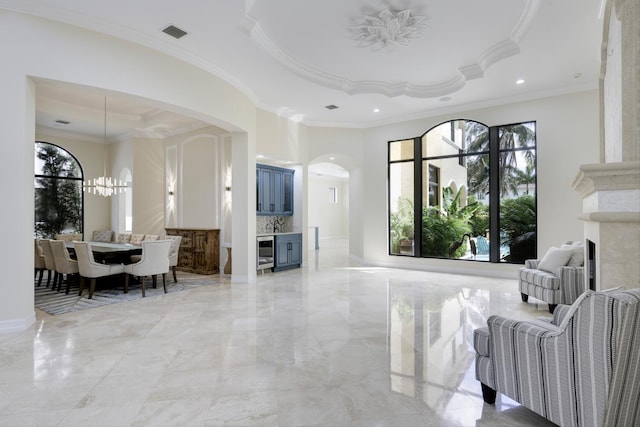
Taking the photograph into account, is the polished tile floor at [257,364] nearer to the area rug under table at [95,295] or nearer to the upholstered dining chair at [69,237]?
the area rug under table at [95,295]

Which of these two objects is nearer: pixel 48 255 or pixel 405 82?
pixel 48 255

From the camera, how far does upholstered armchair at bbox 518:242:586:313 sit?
4418 mm

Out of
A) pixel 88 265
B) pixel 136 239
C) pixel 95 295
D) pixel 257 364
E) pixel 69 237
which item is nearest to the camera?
pixel 257 364

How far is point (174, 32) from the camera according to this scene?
441 cm

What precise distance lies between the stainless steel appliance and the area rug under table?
107cm

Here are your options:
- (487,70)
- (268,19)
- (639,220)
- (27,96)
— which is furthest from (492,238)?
(27,96)

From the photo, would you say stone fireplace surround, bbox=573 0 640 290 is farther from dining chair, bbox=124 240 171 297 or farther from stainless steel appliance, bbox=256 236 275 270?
stainless steel appliance, bbox=256 236 275 270

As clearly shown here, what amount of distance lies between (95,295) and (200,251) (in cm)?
232

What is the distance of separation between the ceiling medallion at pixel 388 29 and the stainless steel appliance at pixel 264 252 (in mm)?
4333

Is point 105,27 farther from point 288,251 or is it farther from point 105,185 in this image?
point 288,251

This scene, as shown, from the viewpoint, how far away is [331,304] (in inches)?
198

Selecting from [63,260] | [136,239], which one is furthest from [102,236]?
[63,260]

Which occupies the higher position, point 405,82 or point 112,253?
point 405,82

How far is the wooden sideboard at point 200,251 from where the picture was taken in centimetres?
750
